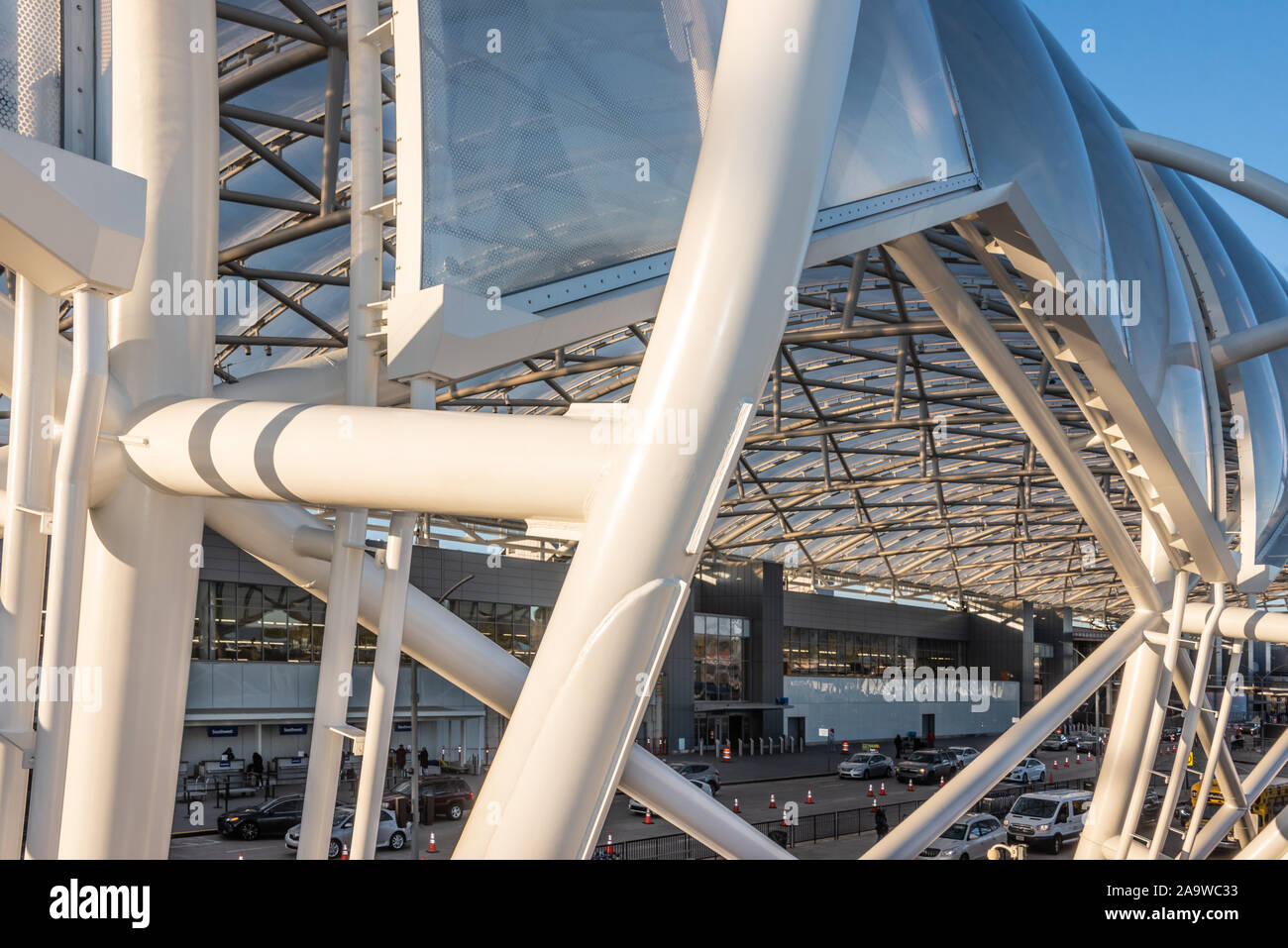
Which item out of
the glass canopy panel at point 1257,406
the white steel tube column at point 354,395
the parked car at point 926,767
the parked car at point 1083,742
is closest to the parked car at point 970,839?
the glass canopy panel at point 1257,406

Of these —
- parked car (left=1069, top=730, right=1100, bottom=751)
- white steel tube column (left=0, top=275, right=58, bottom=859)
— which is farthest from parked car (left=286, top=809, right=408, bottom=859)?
parked car (left=1069, top=730, right=1100, bottom=751)

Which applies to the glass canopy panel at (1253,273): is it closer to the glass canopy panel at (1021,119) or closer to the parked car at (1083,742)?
the glass canopy panel at (1021,119)

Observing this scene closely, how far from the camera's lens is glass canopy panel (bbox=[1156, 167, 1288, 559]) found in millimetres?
18547

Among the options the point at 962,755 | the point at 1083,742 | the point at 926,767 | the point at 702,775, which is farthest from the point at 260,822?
the point at 1083,742

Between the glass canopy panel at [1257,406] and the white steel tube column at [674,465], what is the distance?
17.6 m

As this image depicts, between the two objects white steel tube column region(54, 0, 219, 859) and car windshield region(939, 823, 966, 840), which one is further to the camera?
car windshield region(939, 823, 966, 840)

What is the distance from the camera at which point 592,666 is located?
3018 mm

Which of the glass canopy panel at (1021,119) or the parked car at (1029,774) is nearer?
the glass canopy panel at (1021,119)

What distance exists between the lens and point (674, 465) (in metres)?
3.04

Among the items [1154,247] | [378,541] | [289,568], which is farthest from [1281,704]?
[289,568]

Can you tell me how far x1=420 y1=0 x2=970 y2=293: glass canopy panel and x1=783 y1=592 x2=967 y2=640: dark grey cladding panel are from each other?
6531cm

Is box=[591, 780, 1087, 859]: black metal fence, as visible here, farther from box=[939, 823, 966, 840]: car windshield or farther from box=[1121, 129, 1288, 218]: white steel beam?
box=[1121, 129, 1288, 218]: white steel beam

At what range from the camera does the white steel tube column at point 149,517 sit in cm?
472
